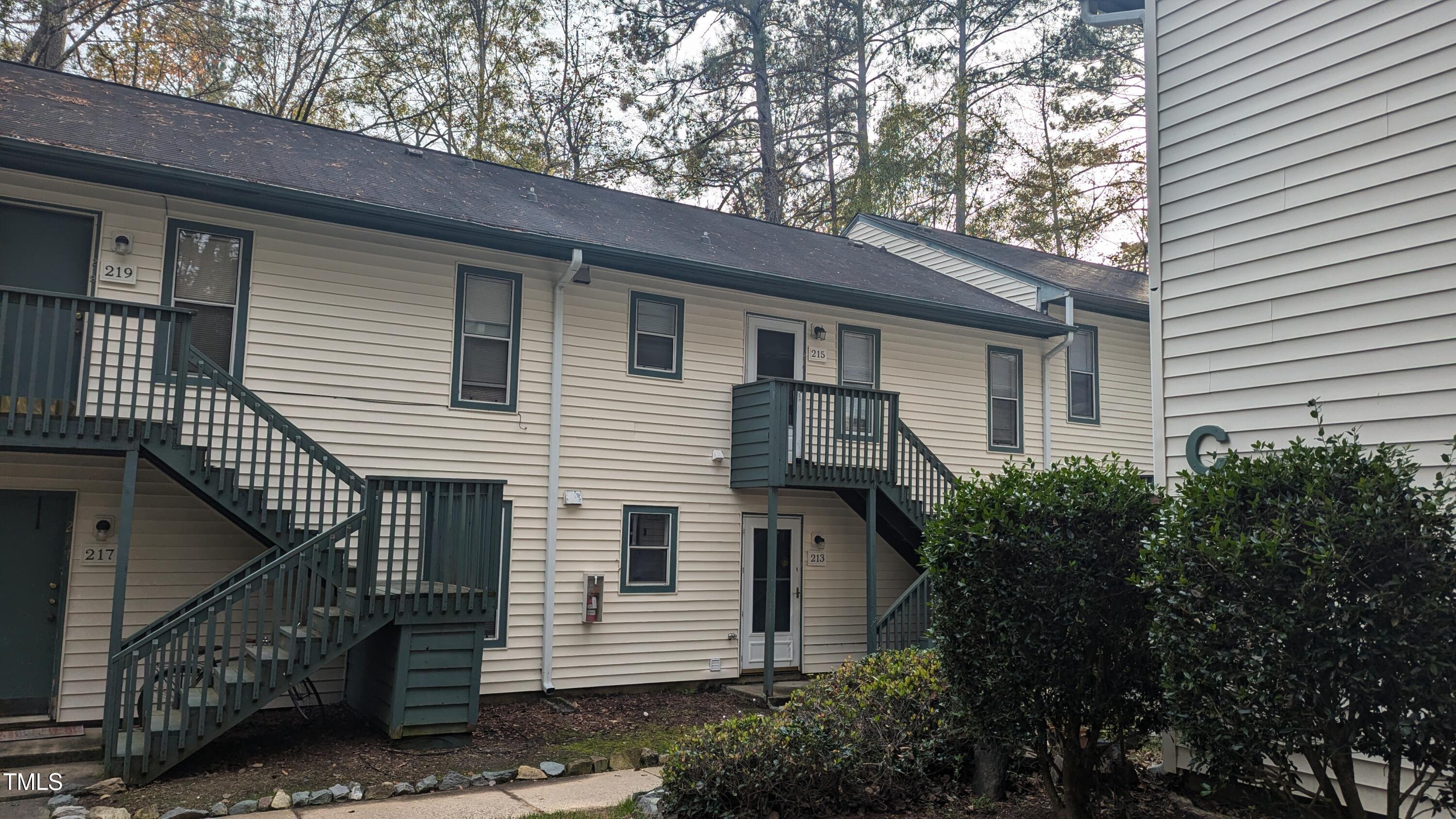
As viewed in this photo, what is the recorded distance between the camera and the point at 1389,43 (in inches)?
228

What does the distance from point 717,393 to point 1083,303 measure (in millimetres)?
6571

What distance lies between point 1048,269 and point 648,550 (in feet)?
33.0

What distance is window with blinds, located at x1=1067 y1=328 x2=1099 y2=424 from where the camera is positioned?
51.2 ft

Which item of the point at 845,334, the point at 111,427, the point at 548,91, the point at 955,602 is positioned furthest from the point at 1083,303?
the point at 548,91

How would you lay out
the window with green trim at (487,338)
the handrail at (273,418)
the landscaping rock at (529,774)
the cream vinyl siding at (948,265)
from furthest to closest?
1. the cream vinyl siding at (948,265)
2. the window with green trim at (487,338)
3. the handrail at (273,418)
4. the landscaping rock at (529,774)

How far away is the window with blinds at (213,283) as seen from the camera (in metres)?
9.48

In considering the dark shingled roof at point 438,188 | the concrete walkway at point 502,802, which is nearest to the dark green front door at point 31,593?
the dark shingled roof at point 438,188

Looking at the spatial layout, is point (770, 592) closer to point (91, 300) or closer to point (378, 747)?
point (378, 747)

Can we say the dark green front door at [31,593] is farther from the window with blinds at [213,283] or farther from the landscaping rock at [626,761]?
the landscaping rock at [626,761]

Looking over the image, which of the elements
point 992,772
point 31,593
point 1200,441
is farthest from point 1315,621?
point 31,593

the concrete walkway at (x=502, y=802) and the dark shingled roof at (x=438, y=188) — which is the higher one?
the dark shingled roof at (x=438, y=188)

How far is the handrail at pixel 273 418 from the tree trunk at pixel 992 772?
547cm

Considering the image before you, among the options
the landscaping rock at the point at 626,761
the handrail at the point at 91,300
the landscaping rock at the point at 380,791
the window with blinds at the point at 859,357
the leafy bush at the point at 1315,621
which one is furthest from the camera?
the window with blinds at the point at 859,357

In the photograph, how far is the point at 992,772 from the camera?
255 inches
